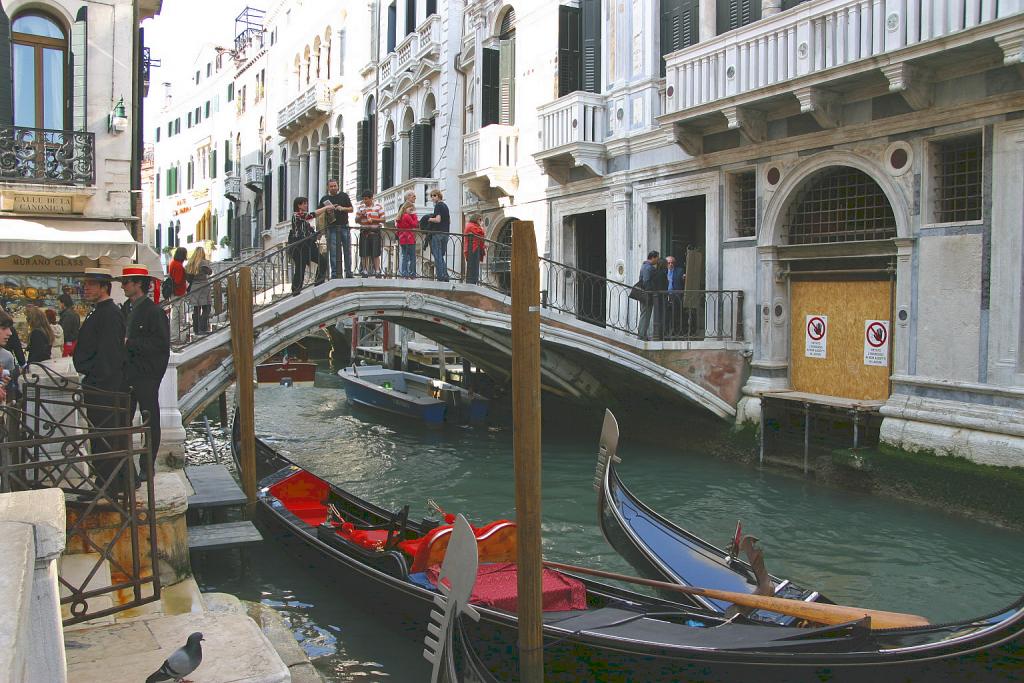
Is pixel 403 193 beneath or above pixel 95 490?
above

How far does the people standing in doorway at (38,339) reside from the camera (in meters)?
6.58

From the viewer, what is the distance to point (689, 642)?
3.39 metres

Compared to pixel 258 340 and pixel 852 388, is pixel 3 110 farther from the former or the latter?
pixel 852 388

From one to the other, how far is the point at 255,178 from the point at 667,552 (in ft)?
81.1

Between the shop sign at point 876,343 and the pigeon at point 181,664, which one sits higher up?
the shop sign at point 876,343

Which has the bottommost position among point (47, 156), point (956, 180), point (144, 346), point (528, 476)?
point (528, 476)

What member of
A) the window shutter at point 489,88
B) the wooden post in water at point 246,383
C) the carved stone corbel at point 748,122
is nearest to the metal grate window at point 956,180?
the carved stone corbel at point 748,122

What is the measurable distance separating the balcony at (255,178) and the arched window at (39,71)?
17.5 m

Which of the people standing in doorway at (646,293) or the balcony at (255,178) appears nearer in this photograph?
the people standing in doorway at (646,293)

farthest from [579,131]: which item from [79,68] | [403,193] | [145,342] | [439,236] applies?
[145,342]

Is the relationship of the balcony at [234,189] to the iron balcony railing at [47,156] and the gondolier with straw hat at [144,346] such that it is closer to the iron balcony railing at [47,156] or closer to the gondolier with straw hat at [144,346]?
the iron balcony railing at [47,156]

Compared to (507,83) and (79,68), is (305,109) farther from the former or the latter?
(79,68)

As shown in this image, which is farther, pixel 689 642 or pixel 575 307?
pixel 575 307

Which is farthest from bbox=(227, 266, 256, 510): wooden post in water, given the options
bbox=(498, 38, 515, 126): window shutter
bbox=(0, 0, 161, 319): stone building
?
bbox=(498, 38, 515, 126): window shutter
